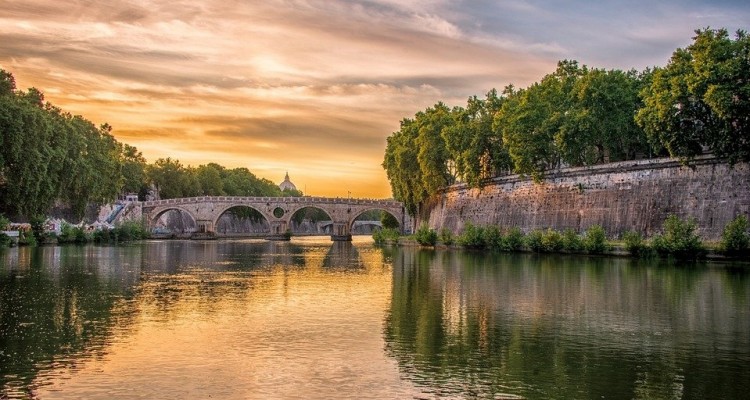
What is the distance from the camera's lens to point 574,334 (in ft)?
68.3

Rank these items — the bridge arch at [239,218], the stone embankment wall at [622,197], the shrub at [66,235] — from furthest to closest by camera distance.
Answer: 1. the bridge arch at [239,218]
2. the shrub at [66,235]
3. the stone embankment wall at [622,197]

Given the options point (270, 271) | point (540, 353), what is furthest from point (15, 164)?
point (540, 353)

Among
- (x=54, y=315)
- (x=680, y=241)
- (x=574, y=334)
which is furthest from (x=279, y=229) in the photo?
(x=574, y=334)

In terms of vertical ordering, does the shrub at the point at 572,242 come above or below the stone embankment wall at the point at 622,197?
below

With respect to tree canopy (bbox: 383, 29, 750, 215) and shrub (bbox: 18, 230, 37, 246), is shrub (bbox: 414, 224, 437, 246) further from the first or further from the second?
shrub (bbox: 18, 230, 37, 246)

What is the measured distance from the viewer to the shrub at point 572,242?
56.4 metres

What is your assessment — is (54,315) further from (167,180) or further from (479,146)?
(167,180)

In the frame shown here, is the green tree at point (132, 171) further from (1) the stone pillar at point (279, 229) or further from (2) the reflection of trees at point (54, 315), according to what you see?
(2) the reflection of trees at point (54, 315)

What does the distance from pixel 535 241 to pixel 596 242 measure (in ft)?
20.6

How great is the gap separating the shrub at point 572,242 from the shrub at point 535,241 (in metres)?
2.10

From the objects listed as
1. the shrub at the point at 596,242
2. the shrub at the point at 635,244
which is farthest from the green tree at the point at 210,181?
the shrub at the point at 635,244

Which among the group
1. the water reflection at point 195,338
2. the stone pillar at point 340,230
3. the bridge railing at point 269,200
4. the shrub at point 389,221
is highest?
the bridge railing at point 269,200

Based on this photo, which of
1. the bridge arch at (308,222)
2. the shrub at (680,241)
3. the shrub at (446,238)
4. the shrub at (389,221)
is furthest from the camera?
the bridge arch at (308,222)

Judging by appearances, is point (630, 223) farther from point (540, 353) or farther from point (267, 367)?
point (267, 367)
